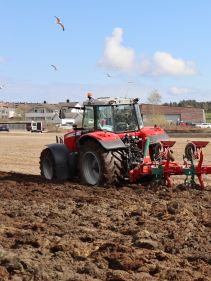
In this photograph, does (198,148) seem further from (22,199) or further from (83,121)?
(22,199)

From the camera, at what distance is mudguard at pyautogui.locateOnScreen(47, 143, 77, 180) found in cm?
1141

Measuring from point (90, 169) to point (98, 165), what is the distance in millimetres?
485

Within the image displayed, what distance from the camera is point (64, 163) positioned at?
11477 mm

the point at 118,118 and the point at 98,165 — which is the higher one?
the point at 118,118

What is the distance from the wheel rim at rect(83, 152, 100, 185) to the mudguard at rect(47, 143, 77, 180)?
0.62 meters

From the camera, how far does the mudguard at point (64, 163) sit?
37.4 ft

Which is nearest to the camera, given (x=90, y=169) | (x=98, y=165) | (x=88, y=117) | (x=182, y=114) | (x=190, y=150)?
(x=190, y=150)

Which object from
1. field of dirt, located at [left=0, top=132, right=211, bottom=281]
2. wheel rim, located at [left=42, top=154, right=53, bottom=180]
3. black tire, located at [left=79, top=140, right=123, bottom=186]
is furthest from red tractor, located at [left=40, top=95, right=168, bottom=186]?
field of dirt, located at [left=0, top=132, right=211, bottom=281]

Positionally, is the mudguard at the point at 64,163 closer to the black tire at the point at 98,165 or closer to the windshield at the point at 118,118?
the black tire at the point at 98,165

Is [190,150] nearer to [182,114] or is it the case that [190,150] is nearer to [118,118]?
[118,118]

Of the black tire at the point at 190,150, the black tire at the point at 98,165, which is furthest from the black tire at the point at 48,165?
the black tire at the point at 190,150

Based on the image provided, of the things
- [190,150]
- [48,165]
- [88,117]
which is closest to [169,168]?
[190,150]

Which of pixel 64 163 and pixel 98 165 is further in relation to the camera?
pixel 64 163

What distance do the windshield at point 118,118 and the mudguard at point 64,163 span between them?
1.11 meters
